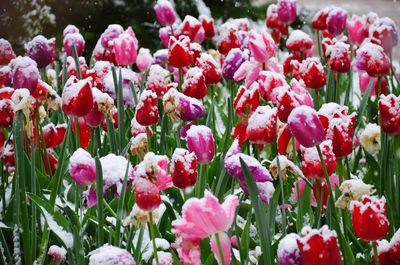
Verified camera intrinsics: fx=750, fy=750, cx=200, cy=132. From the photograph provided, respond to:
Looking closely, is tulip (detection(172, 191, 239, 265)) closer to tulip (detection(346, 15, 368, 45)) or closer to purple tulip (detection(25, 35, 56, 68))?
purple tulip (detection(25, 35, 56, 68))

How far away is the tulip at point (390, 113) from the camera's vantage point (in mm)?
1179

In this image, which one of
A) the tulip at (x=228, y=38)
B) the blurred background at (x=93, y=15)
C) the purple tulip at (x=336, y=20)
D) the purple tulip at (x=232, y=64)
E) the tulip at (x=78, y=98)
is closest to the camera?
the tulip at (x=78, y=98)

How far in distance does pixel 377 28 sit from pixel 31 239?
1.14 meters

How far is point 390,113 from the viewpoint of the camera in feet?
3.89

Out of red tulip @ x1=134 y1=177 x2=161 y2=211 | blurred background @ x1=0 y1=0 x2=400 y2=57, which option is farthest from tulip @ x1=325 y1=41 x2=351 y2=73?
blurred background @ x1=0 y1=0 x2=400 y2=57

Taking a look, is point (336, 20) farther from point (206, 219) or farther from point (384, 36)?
point (206, 219)

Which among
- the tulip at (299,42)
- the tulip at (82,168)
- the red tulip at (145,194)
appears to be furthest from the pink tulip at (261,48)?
the red tulip at (145,194)

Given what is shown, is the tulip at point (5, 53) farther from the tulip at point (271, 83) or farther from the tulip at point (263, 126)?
the tulip at point (263, 126)

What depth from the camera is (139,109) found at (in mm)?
1333

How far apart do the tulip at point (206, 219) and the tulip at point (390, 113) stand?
0.43 metres

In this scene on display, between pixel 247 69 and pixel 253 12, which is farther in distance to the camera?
pixel 253 12

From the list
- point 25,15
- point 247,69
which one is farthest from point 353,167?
point 25,15

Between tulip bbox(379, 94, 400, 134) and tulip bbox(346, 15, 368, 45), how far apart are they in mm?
1291

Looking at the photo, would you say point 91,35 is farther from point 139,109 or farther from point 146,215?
point 146,215
